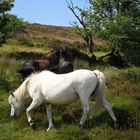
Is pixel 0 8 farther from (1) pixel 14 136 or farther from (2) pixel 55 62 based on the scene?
(1) pixel 14 136

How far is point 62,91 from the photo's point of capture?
11812mm

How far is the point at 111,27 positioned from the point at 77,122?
9888 millimetres

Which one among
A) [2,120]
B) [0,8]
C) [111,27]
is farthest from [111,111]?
[0,8]

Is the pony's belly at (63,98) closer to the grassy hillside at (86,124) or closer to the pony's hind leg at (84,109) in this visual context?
the pony's hind leg at (84,109)

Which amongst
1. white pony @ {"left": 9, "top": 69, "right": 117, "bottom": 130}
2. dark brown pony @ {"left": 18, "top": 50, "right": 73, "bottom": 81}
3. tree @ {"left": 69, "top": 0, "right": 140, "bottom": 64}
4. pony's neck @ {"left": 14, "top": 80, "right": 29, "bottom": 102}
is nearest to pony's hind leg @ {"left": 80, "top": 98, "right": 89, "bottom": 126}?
white pony @ {"left": 9, "top": 69, "right": 117, "bottom": 130}

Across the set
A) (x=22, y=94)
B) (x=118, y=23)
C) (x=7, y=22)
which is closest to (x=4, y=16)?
(x=7, y=22)

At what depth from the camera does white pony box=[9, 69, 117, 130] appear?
11.6m

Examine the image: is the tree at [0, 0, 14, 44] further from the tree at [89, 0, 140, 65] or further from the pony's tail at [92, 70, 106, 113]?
the pony's tail at [92, 70, 106, 113]

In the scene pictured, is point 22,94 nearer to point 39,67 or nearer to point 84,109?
point 84,109

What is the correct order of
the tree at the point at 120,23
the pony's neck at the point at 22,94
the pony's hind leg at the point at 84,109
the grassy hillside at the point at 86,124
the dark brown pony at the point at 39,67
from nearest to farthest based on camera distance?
the grassy hillside at the point at 86,124, the pony's hind leg at the point at 84,109, the pony's neck at the point at 22,94, the dark brown pony at the point at 39,67, the tree at the point at 120,23

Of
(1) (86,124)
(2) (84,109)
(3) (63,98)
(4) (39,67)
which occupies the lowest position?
(1) (86,124)

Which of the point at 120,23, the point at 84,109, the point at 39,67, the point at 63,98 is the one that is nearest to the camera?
the point at 84,109

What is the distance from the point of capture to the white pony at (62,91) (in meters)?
11.6

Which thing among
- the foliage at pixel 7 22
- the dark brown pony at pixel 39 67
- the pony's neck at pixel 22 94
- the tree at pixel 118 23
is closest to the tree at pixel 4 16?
the foliage at pixel 7 22
